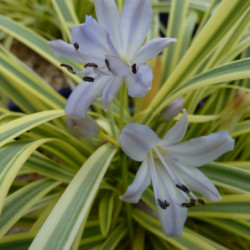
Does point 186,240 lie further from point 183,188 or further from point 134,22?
point 134,22

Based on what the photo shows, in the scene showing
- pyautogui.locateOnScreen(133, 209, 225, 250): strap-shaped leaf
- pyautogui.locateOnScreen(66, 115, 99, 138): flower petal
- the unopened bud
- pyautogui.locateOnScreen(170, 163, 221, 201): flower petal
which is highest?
the unopened bud

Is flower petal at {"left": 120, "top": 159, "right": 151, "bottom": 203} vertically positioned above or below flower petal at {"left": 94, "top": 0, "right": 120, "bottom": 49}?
→ below

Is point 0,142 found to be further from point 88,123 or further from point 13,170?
point 88,123

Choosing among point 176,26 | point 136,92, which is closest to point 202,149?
point 136,92

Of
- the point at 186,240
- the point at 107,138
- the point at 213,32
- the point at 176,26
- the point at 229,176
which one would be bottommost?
the point at 186,240

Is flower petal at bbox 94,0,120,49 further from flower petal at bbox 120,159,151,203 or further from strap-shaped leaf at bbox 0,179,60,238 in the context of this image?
strap-shaped leaf at bbox 0,179,60,238

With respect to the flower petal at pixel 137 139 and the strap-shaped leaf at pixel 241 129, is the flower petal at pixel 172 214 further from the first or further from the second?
the strap-shaped leaf at pixel 241 129

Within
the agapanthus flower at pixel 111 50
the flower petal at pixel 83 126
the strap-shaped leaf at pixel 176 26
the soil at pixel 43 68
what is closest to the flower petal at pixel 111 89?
the agapanthus flower at pixel 111 50

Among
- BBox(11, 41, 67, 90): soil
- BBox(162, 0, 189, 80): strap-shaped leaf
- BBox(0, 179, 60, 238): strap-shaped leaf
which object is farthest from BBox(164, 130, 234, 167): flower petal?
BBox(11, 41, 67, 90): soil
